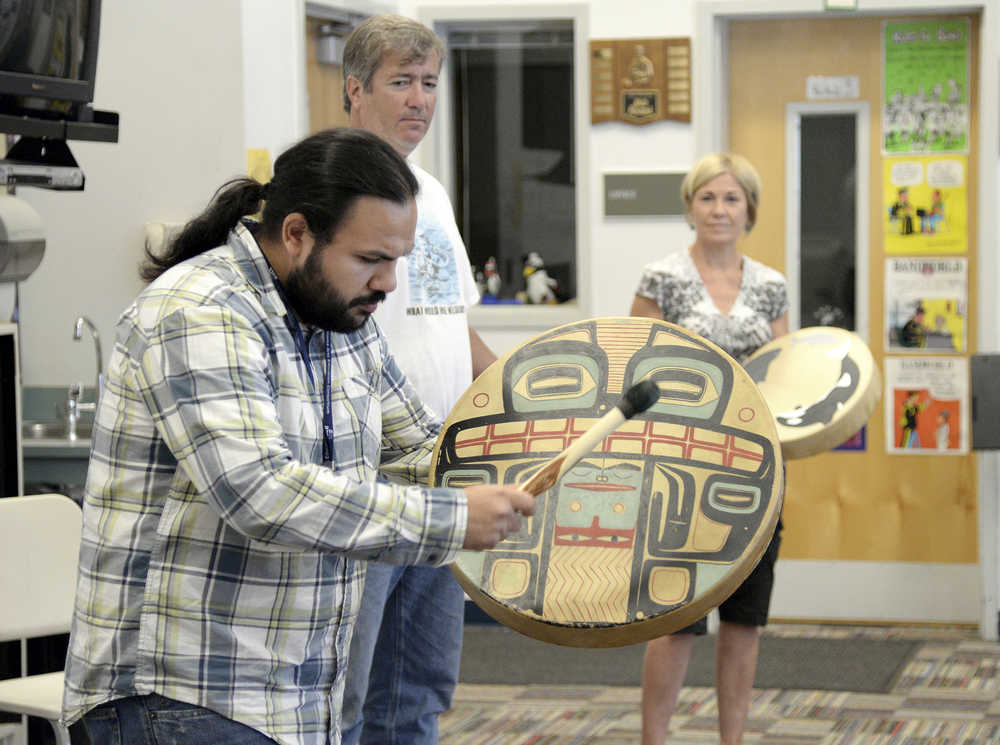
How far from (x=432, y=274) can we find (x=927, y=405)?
2754mm

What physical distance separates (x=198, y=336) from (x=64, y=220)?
290 centimetres

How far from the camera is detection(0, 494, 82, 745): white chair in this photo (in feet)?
8.43

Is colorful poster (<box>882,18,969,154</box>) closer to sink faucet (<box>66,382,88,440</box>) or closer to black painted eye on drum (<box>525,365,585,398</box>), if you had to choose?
sink faucet (<box>66,382,88,440</box>)

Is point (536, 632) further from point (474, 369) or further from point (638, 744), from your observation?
point (638, 744)

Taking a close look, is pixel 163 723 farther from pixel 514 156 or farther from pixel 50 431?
pixel 514 156

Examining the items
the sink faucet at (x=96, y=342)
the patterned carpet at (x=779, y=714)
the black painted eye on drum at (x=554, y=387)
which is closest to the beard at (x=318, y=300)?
the black painted eye on drum at (x=554, y=387)

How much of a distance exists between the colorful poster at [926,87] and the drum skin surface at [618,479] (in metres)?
2.81

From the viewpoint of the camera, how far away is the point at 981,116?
13.9 feet

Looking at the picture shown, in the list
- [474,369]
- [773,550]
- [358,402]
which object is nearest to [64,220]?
[474,369]

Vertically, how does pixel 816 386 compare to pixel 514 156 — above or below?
below

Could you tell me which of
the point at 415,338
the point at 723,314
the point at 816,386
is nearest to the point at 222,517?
the point at 415,338

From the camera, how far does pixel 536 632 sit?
5.47 ft

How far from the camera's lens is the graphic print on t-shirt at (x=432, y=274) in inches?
86.0

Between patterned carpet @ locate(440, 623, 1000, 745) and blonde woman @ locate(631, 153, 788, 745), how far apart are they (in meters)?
0.57
